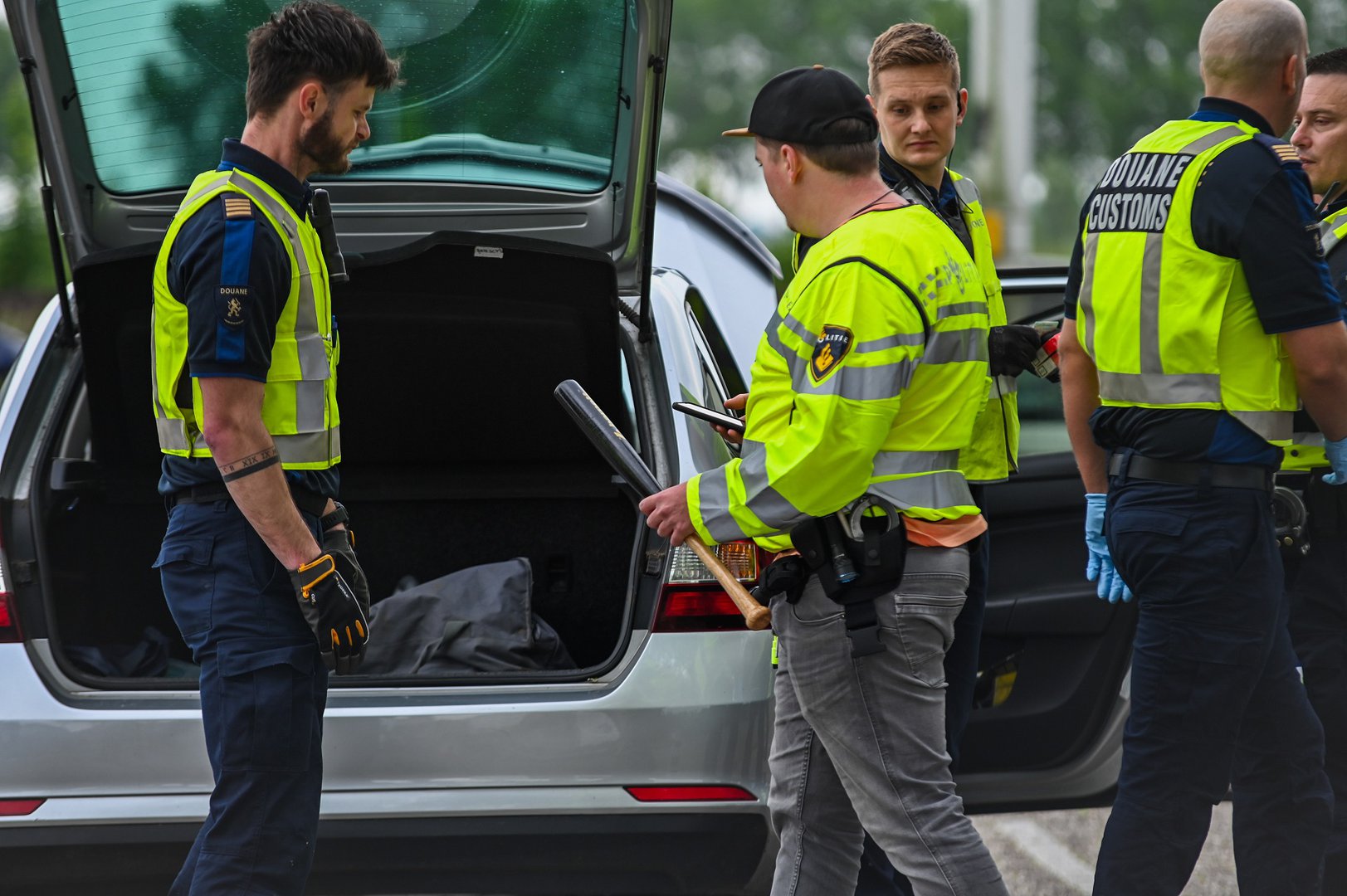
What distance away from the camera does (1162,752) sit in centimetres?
304

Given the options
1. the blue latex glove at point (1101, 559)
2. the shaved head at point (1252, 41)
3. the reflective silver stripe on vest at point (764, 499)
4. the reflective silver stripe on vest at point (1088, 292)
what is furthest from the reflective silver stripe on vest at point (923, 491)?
the shaved head at point (1252, 41)

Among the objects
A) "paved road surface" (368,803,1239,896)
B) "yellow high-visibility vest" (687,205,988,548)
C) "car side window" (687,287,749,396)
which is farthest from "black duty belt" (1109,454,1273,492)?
"paved road surface" (368,803,1239,896)

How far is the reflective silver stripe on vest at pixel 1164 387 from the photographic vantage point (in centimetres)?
300

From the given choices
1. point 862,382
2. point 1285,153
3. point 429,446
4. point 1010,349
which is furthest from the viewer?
point 429,446

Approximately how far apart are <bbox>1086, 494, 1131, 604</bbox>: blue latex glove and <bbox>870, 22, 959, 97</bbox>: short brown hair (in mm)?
1035

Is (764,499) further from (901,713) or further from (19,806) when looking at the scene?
(19,806)

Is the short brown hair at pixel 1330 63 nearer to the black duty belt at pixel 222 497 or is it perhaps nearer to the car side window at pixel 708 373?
the car side window at pixel 708 373

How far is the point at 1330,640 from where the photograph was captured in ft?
11.4

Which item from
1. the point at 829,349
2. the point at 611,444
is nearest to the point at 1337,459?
the point at 829,349

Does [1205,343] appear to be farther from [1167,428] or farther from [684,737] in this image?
[684,737]

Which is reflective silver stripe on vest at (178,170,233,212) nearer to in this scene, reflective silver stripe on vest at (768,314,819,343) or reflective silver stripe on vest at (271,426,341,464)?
reflective silver stripe on vest at (271,426,341,464)

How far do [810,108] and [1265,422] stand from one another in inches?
42.6

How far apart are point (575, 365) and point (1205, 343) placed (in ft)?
5.54

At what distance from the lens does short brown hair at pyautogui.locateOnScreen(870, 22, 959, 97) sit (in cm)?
362
